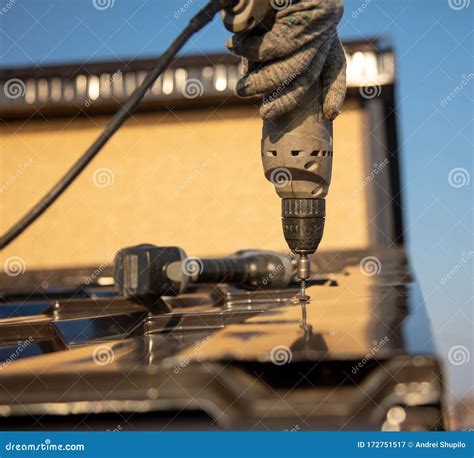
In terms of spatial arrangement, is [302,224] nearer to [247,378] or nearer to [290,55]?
[290,55]

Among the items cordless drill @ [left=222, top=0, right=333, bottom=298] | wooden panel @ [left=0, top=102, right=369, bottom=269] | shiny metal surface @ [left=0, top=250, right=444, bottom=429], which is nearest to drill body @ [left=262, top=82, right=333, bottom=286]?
cordless drill @ [left=222, top=0, right=333, bottom=298]

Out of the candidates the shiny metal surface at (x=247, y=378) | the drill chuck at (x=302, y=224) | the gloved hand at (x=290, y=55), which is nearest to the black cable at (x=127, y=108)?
the gloved hand at (x=290, y=55)

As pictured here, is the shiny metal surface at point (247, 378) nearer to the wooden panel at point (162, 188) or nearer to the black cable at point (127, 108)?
the black cable at point (127, 108)

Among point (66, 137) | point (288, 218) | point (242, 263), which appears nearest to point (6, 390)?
point (288, 218)

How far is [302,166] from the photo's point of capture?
1.26 meters

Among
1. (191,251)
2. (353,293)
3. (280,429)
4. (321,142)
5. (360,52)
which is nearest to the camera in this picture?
(280,429)

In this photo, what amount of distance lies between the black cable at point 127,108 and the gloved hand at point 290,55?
0.10 meters

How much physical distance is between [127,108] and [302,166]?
1.12 feet

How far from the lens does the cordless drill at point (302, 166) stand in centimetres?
126

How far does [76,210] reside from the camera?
4551 mm

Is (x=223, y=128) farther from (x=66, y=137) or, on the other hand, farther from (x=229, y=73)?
(x=66, y=137)

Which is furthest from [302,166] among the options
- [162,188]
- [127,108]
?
[162,188]

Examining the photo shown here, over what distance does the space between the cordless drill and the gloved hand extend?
0.09ft
